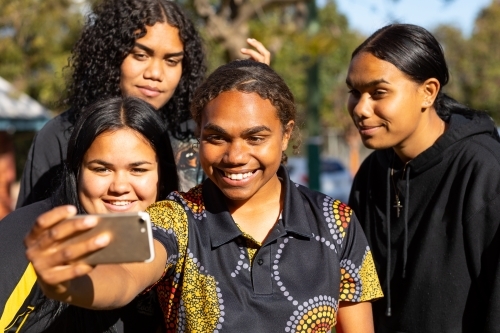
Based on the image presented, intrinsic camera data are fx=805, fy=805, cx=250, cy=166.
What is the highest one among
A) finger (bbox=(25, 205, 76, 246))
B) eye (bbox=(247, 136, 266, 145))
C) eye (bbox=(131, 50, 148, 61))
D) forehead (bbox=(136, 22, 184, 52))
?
forehead (bbox=(136, 22, 184, 52))

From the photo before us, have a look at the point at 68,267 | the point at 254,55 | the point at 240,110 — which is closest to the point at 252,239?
the point at 240,110

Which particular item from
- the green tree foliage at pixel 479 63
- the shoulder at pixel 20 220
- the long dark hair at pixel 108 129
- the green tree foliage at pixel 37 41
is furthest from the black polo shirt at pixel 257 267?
the green tree foliage at pixel 479 63

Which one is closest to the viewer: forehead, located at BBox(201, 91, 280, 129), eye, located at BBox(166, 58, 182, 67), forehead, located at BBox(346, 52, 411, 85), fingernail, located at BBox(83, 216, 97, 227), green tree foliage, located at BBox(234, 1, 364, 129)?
fingernail, located at BBox(83, 216, 97, 227)

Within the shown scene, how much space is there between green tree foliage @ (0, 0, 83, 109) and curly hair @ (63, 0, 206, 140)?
6.30m

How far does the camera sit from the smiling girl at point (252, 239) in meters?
2.62

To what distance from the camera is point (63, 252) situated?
1.92m

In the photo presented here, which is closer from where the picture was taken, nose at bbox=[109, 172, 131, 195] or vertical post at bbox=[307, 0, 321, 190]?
nose at bbox=[109, 172, 131, 195]

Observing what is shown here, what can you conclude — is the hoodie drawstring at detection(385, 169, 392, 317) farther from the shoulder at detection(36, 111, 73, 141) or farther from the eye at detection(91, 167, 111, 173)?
the shoulder at detection(36, 111, 73, 141)

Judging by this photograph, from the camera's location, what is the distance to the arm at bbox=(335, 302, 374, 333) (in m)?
2.83

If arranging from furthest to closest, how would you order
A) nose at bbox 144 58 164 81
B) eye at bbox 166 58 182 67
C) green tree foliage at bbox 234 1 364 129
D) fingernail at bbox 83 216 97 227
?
green tree foliage at bbox 234 1 364 129 < eye at bbox 166 58 182 67 < nose at bbox 144 58 164 81 < fingernail at bbox 83 216 97 227

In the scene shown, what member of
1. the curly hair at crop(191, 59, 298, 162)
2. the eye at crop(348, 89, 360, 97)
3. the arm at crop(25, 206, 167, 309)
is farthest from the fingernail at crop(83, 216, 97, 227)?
the eye at crop(348, 89, 360, 97)

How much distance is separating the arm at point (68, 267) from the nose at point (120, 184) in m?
0.80

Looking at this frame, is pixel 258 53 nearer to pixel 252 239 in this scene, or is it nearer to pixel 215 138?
pixel 215 138

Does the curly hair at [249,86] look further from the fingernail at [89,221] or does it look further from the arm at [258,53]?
the fingernail at [89,221]
